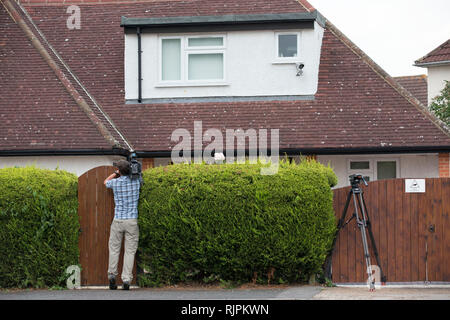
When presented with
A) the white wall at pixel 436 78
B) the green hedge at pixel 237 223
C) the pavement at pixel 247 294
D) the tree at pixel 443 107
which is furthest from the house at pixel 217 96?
the white wall at pixel 436 78

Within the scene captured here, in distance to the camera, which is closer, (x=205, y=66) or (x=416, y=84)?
(x=205, y=66)

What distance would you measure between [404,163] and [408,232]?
6373mm

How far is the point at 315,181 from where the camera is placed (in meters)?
11.2

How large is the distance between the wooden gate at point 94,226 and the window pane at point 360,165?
26.3 ft

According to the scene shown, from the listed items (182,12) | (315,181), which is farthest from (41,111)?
(315,181)

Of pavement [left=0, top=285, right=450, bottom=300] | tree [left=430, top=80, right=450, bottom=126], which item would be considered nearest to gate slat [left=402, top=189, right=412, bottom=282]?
pavement [left=0, top=285, right=450, bottom=300]

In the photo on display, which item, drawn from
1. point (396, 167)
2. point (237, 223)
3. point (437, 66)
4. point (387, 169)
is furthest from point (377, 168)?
point (437, 66)

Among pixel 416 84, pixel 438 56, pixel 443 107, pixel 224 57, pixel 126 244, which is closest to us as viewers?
pixel 126 244

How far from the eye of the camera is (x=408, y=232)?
11.6 m

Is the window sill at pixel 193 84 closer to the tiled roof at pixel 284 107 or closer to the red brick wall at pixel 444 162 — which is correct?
the tiled roof at pixel 284 107

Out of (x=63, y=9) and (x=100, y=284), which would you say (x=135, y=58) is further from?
(x=100, y=284)

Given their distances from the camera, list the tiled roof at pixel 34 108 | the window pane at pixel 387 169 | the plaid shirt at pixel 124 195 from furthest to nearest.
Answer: the window pane at pixel 387 169, the tiled roof at pixel 34 108, the plaid shirt at pixel 124 195

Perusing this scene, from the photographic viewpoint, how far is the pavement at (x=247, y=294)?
401 inches

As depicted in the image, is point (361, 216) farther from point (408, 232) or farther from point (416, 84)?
point (416, 84)
